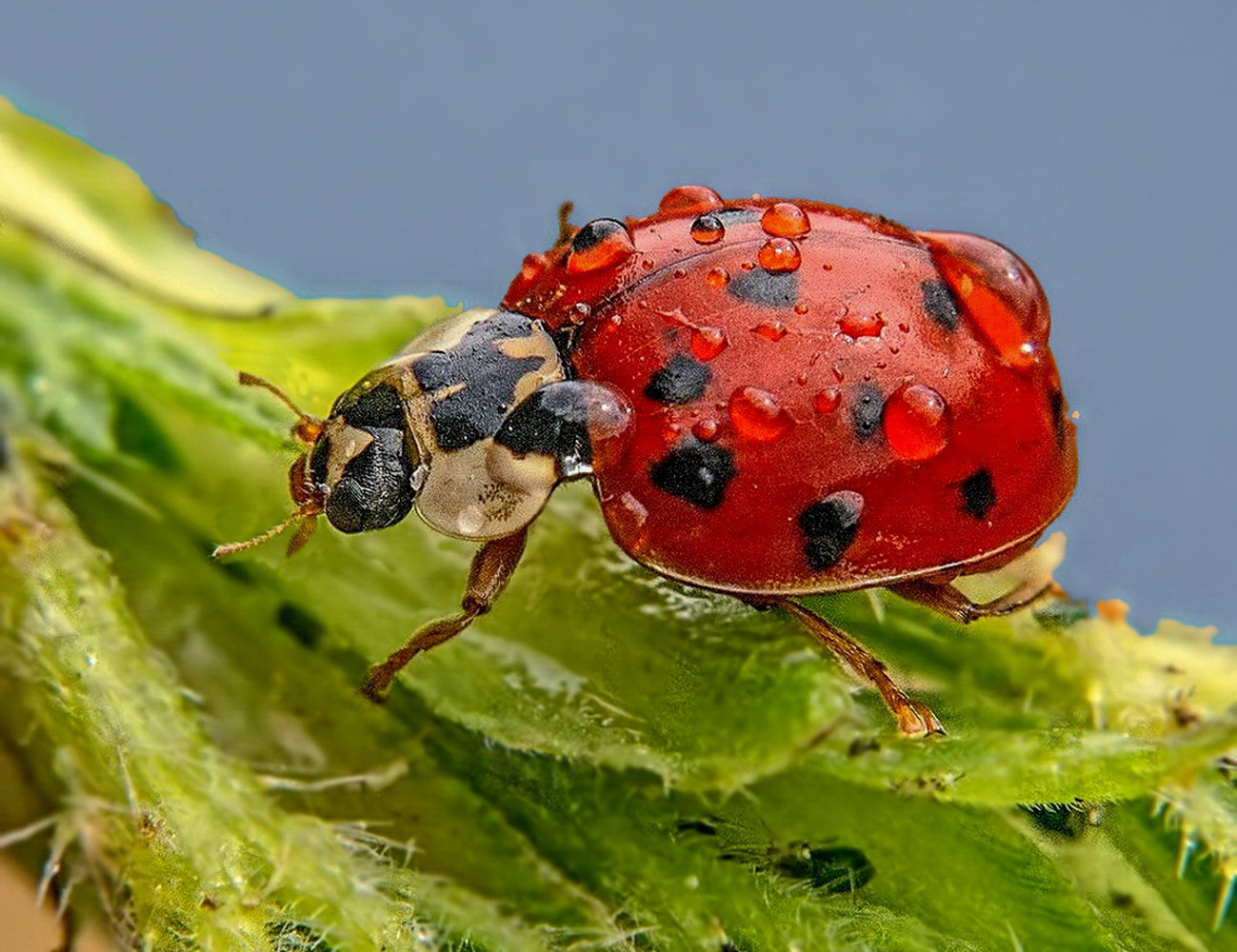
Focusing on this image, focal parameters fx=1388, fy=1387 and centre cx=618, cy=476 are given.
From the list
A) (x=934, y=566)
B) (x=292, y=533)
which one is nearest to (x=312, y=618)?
(x=292, y=533)

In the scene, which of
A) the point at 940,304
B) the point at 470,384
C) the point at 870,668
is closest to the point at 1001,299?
the point at 940,304

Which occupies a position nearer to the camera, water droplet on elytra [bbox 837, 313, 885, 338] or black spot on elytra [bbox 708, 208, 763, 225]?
water droplet on elytra [bbox 837, 313, 885, 338]

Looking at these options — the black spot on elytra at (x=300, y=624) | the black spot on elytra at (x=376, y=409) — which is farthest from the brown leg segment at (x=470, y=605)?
the black spot on elytra at (x=376, y=409)

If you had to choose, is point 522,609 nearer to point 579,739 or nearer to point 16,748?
point 579,739

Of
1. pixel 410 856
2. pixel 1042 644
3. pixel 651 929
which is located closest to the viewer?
pixel 651 929

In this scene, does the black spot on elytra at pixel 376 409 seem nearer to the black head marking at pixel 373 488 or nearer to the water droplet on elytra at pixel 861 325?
the black head marking at pixel 373 488

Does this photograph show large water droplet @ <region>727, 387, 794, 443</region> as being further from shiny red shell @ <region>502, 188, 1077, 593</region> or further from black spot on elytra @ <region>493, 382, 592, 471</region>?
black spot on elytra @ <region>493, 382, 592, 471</region>

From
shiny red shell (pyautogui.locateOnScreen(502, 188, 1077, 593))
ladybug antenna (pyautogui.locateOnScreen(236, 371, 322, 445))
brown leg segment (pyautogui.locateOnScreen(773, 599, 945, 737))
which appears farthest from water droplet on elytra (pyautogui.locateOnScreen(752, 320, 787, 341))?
ladybug antenna (pyautogui.locateOnScreen(236, 371, 322, 445))
